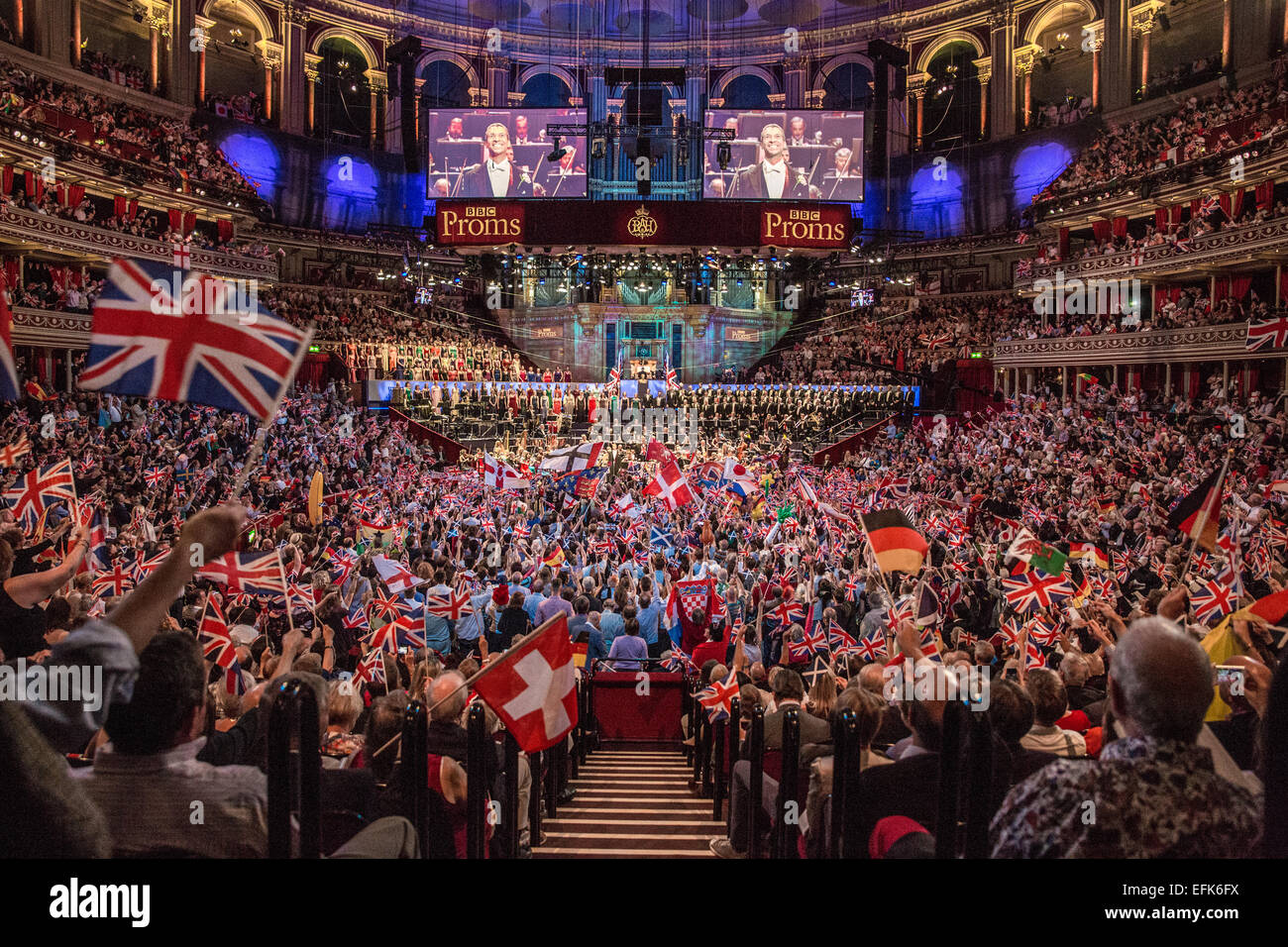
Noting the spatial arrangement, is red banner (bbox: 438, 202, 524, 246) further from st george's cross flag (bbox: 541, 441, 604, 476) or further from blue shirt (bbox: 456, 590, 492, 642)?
blue shirt (bbox: 456, 590, 492, 642)

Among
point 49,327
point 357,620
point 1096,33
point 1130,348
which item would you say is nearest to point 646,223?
point 1130,348

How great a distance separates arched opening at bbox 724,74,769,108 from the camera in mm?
46344

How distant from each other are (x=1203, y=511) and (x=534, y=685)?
6.04 metres

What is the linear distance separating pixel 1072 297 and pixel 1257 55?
10.5 m

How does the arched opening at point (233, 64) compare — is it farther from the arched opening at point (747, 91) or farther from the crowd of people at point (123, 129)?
the arched opening at point (747, 91)

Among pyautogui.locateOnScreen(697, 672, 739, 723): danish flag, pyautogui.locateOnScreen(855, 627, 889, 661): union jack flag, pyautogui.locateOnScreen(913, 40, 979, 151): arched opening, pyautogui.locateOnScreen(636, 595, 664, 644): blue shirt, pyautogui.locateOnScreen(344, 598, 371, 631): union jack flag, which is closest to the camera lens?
pyautogui.locateOnScreen(697, 672, 739, 723): danish flag

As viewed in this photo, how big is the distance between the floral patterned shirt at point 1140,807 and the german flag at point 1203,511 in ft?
17.1

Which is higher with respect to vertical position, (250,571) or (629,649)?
(250,571)

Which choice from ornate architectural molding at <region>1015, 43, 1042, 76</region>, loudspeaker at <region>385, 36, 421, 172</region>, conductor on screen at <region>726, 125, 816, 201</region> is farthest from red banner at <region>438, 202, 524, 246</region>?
ornate architectural molding at <region>1015, 43, 1042, 76</region>

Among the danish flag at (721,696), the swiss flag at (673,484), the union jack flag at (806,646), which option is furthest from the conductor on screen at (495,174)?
the danish flag at (721,696)

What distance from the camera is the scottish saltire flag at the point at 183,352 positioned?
15.9ft

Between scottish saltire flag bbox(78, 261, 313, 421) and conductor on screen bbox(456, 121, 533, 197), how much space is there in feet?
98.8

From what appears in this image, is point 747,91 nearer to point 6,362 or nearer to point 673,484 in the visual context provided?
point 673,484

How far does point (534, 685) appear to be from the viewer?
A: 485cm
